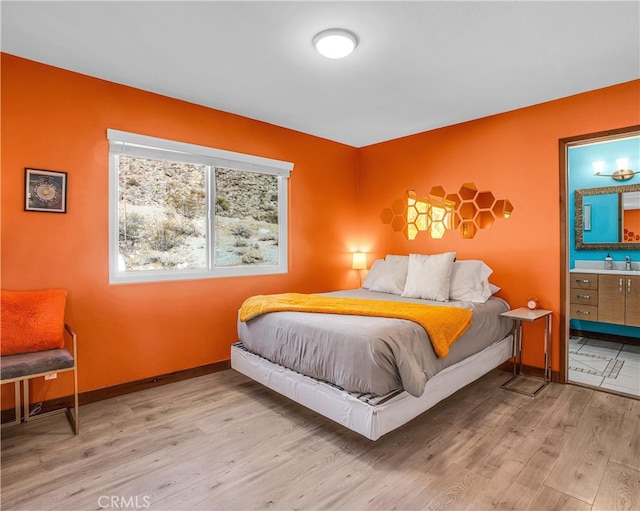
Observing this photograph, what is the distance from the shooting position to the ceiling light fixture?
226cm

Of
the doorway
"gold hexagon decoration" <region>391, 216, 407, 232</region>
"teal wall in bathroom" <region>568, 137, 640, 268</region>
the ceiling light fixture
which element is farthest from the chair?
"teal wall in bathroom" <region>568, 137, 640, 268</region>

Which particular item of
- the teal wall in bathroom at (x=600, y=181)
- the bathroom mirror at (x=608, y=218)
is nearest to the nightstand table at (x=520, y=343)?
the teal wall in bathroom at (x=600, y=181)

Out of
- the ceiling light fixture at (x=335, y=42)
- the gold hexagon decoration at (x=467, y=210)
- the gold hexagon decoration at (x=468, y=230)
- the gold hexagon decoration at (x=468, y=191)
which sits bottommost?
the gold hexagon decoration at (x=468, y=230)

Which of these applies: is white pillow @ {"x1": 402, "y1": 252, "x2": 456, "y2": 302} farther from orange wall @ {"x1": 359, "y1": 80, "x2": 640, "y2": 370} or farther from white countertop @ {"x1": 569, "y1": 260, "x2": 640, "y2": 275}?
white countertop @ {"x1": 569, "y1": 260, "x2": 640, "y2": 275}

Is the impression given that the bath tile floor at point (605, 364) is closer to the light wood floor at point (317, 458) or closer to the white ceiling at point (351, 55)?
the light wood floor at point (317, 458)

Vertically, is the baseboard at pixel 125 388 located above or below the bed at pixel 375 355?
below

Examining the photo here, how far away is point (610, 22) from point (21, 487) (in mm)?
4181

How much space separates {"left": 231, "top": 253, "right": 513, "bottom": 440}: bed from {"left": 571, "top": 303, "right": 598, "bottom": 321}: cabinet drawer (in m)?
1.69

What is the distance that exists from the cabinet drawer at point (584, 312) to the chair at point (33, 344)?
5.24m

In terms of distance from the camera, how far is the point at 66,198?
2.76 m

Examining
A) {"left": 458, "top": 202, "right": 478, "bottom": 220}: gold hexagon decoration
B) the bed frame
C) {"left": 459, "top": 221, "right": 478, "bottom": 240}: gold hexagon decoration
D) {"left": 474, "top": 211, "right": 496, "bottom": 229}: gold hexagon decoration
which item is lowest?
the bed frame

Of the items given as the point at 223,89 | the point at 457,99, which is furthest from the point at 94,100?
the point at 457,99

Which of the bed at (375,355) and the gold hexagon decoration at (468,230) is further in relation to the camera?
the gold hexagon decoration at (468,230)

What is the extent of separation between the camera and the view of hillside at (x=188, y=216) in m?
3.15
